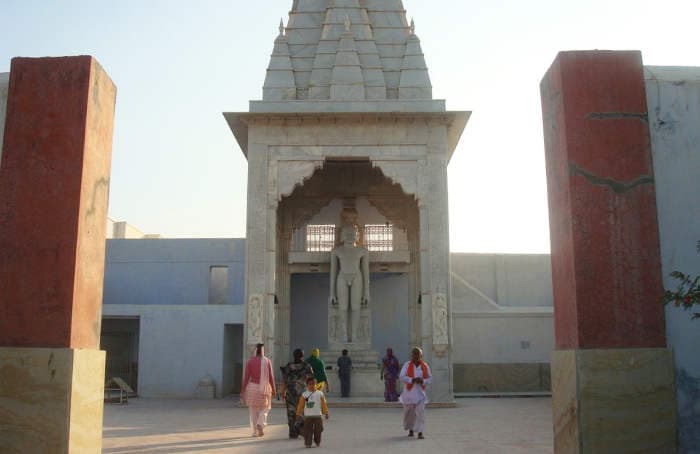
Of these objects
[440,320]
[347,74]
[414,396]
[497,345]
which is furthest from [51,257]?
[497,345]

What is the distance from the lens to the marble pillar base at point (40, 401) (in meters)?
5.30

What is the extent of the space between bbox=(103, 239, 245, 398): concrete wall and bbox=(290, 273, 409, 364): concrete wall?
2.56 m

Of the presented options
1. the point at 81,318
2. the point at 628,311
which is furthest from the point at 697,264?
the point at 81,318

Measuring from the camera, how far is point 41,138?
228 inches

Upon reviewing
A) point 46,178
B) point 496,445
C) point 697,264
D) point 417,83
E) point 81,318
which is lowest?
point 496,445

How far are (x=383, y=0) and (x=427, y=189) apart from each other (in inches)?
281

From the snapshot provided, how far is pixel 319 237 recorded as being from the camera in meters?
25.7

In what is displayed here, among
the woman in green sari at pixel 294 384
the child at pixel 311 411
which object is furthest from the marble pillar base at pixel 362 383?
the child at pixel 311 411

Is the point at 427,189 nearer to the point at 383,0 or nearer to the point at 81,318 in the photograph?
the point at 383,0

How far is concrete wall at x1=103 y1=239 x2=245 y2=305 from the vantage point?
29.7 m

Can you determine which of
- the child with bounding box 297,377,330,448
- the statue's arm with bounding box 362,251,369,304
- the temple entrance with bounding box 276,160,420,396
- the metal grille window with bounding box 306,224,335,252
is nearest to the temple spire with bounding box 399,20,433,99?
the temple entrance with bounding box 276,160,420,396

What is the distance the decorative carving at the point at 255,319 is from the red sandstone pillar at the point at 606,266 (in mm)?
13346

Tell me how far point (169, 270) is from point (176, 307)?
511cm

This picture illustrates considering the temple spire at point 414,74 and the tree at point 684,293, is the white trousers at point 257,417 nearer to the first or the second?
the tree at point 684,293
